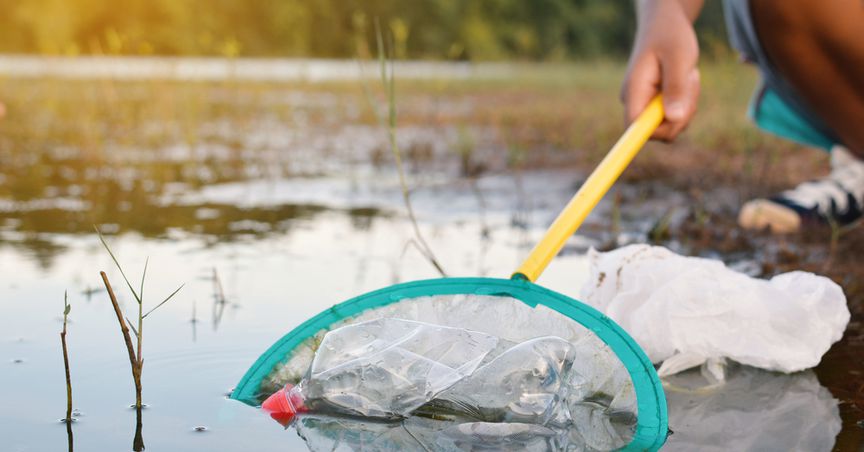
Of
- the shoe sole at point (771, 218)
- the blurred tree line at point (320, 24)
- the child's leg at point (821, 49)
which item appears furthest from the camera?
the blurred tree line at point (320, 24)

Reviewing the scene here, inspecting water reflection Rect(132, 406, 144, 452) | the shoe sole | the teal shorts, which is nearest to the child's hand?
the teal shorts

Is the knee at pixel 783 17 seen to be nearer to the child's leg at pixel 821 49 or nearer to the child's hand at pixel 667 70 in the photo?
the child's leg at pixel 821 49

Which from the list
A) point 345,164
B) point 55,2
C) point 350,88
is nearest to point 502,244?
point 345,164

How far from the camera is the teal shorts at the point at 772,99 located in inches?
116

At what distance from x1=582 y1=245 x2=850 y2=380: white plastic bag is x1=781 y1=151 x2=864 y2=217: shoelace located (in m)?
1.46

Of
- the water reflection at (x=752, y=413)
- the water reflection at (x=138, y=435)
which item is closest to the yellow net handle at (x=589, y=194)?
the water reflection at (x=752, y=413)

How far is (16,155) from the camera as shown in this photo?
511cm

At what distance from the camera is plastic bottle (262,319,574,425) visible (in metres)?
1.50

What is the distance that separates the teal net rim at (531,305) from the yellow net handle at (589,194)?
0.06m

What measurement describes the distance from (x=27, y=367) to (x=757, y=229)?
7.66 feet

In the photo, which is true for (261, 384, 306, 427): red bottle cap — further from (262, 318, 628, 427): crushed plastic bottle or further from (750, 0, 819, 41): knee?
(750, 0, 819, 41): knee

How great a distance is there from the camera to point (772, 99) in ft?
11.1

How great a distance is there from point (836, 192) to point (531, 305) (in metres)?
2.10

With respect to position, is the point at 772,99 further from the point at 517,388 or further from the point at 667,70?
the point at 517,388
